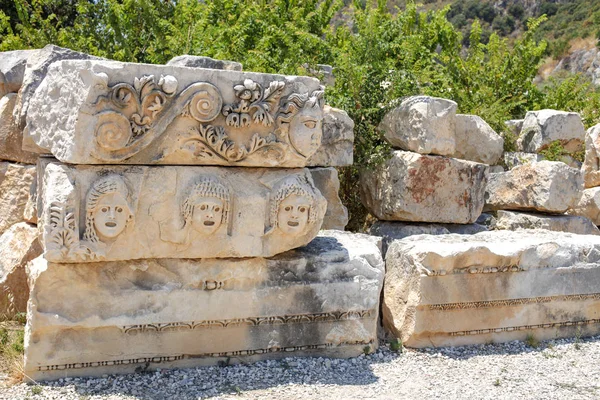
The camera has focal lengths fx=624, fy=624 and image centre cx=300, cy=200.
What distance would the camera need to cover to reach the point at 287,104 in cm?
365

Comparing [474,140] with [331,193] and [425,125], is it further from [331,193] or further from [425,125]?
[331,193]

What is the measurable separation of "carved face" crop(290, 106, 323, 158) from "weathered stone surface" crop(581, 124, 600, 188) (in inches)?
197

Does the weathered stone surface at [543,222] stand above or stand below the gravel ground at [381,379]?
above

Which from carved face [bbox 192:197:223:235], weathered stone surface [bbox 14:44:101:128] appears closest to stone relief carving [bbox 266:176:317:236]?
carved face [bbox 192:197:223:235]

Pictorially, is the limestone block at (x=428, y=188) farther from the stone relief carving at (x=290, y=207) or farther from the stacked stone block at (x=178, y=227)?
the stone relief carving at (x=290, y=207)

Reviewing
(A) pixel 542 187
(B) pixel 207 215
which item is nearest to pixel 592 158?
(A) pixel 542 187

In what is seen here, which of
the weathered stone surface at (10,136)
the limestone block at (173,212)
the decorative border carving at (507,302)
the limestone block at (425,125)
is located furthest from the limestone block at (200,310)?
the limestone block at (425,125)

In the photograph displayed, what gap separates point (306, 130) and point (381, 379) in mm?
1565

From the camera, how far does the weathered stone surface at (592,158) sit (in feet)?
24.3

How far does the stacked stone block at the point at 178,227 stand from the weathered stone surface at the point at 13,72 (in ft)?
4.30

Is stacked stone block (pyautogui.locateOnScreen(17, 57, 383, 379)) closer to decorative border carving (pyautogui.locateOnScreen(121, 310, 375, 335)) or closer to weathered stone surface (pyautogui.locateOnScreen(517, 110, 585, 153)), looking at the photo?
decorative border carving (pyautogui.locateOnScreen(121, 310, 375, 335))

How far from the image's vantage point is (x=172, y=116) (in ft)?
11.3

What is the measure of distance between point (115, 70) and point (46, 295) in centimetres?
128

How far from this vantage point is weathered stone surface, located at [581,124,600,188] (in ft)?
24.3
